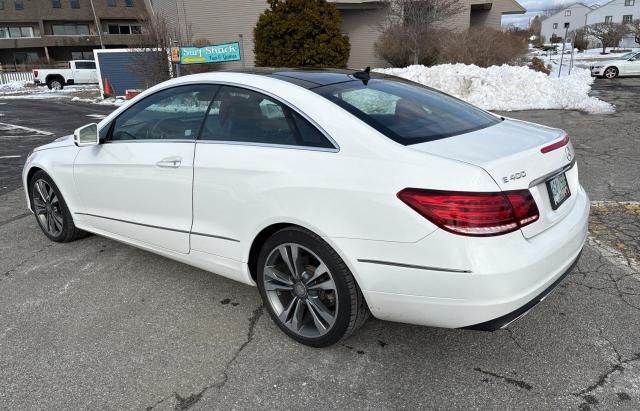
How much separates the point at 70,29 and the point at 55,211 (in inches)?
2439

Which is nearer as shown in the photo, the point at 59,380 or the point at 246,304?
the point at 59,380

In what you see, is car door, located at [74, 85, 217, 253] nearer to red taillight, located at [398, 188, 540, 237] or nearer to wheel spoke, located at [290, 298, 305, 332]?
wheel spoke, located at [290, 298, 305, 332]

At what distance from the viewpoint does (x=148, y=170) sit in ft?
11.1

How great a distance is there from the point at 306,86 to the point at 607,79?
2483 centimetres

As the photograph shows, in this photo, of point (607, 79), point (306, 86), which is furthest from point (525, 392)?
point (607, 79)

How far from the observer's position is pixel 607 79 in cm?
2309

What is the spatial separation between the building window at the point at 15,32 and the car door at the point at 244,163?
63.8 meters

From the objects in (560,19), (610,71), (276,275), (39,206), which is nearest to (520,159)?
(276,275)

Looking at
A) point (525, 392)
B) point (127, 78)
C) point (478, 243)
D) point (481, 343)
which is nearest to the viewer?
point (478, 243)

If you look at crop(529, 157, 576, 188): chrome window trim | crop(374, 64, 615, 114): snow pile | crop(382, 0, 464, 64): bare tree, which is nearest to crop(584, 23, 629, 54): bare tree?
crop(382, 0, 464, 64): bare tree

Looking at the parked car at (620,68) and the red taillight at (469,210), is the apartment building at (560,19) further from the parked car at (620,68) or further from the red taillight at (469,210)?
the red taillight at (469,210)

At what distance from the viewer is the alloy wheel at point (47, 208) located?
14.7 feet

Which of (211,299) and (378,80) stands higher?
(378,80)

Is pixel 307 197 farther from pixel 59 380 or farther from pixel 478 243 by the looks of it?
pixel 59 380
